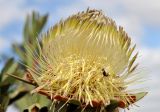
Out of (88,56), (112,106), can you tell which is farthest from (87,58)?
(112,106)

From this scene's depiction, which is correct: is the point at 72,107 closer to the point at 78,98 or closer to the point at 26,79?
the point at 78,98

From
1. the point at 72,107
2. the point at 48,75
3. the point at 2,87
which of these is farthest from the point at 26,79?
the point at 2,87

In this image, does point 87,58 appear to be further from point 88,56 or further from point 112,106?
point 112,106

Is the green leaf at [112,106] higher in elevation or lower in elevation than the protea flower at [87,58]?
lower

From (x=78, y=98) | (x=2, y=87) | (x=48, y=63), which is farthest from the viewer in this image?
(x=2, y=87)

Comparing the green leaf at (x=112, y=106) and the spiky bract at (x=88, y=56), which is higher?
the spiky bract at (x=88, y=56)

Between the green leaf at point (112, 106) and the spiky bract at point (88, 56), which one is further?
the spiky bract at point (88, 56)

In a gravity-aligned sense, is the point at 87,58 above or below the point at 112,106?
above

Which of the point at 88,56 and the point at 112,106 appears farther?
the point at 88,56

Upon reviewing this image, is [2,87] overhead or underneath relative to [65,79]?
overhead
